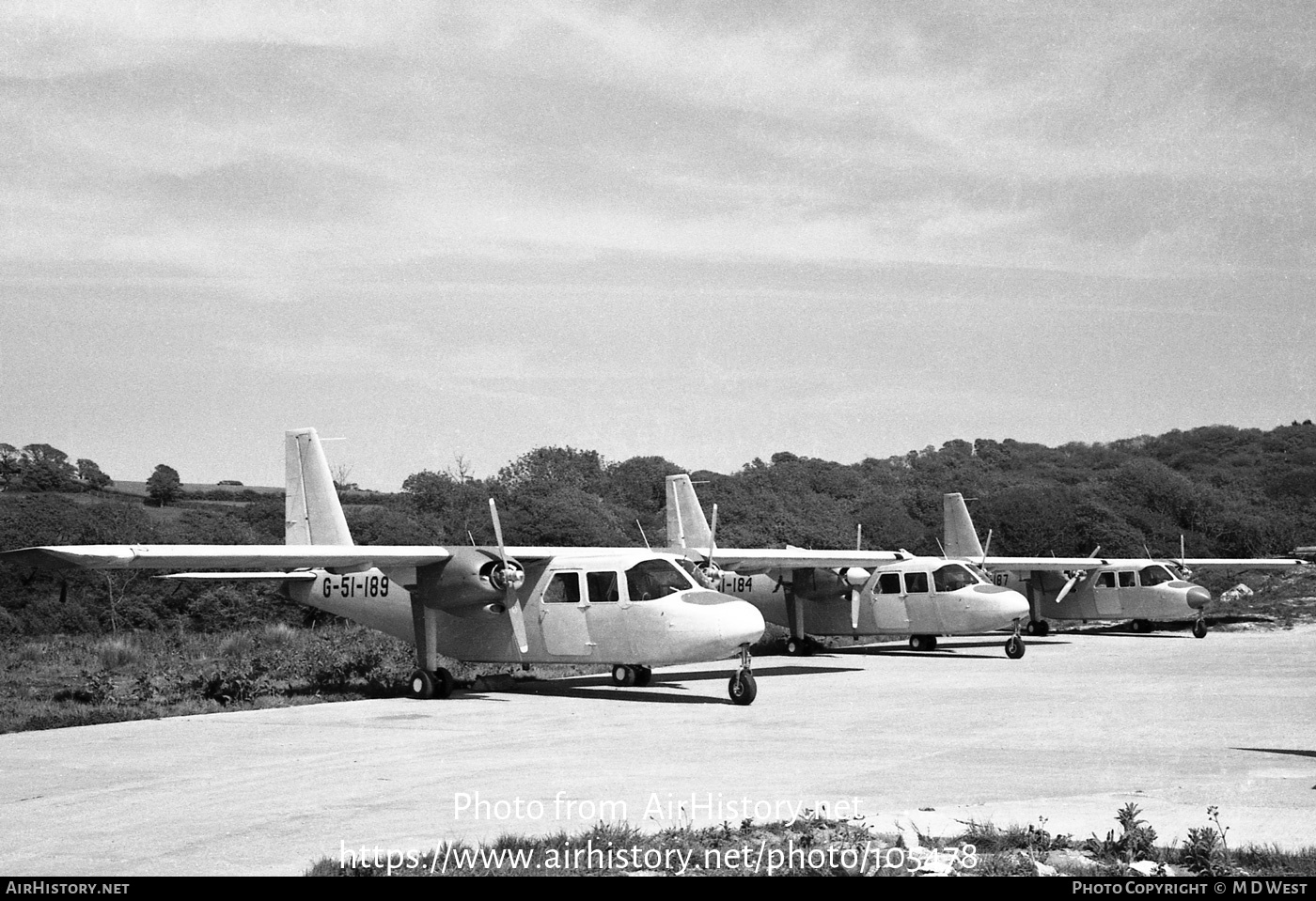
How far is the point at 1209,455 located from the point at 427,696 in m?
104

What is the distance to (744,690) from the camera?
17.9m

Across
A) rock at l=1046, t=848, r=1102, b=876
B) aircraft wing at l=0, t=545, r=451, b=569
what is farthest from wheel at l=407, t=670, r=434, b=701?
rock at l=1046, t=848, r=1102, b=876

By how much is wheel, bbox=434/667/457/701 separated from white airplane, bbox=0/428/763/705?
0.6 inches

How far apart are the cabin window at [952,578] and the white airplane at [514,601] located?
10.2m

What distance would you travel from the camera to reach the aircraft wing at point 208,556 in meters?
15.2

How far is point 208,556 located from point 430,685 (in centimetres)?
427

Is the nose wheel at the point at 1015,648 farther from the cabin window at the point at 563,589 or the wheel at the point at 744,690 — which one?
the cabin window at the point at 563,589

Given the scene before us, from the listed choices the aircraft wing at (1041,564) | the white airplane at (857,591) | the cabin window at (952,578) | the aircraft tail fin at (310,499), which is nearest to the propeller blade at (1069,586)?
the aircraft wing at (1041,564)

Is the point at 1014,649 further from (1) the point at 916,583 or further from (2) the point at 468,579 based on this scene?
(2) the point at 468,579

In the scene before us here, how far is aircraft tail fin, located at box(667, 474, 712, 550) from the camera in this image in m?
33.4

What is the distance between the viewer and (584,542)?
52.4 meters

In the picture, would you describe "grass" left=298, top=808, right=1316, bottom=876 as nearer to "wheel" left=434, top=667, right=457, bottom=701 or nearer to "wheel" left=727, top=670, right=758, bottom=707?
"wheel" left=727, top=670, right=758, bottom=707
